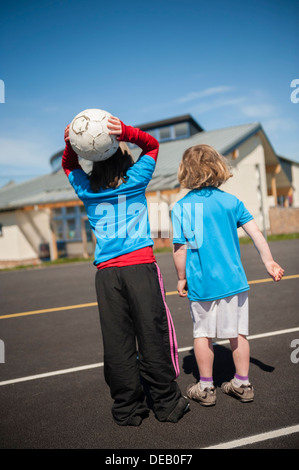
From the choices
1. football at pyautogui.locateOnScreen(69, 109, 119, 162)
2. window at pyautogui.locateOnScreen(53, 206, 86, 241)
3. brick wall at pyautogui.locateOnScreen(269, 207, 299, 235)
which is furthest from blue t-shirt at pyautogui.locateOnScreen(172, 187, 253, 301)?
brick wall at pyautogui.locateOnScreen(269, 207, 299, 235)

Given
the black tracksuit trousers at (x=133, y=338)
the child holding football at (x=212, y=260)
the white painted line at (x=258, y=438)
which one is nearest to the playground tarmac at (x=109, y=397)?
the white painted line at (x=258, y=438)

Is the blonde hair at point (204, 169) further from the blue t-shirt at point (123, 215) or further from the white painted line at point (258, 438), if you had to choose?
the white painted line at point (258, 438)

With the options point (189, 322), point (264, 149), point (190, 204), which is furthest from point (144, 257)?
point (264, 149)

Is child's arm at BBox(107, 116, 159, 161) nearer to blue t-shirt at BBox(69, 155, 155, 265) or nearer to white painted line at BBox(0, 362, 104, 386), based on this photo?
blue t-shirt at BBox(69, 155, 155, 265)

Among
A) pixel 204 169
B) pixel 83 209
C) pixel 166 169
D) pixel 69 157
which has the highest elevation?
pixel 166 169

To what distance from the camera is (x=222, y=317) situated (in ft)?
8.74

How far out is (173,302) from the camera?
644 cm

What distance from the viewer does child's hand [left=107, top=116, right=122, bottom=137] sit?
234 centimetres

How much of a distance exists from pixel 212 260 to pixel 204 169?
26.7 inches

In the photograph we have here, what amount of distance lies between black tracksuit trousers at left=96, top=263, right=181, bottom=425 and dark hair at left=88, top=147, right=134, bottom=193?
60 cm

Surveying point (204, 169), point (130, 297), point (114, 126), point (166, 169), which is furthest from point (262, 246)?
point (166, 169)

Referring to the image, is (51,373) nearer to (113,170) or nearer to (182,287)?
(182,287)

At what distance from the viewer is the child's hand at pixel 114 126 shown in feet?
7.68

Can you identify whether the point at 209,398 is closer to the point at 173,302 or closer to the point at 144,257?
the point at 144,257
